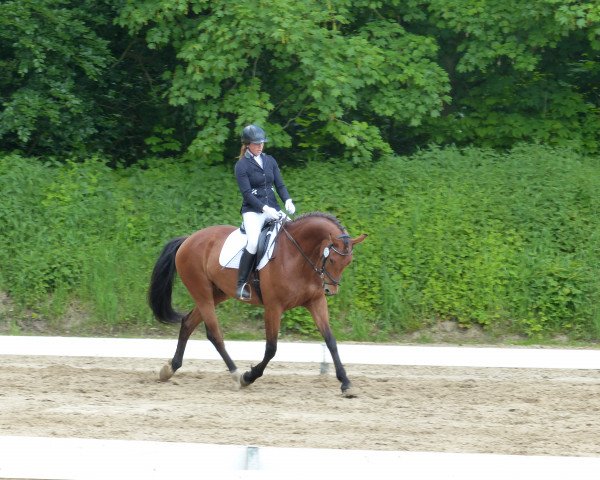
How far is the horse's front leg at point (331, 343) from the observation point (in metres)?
9.46

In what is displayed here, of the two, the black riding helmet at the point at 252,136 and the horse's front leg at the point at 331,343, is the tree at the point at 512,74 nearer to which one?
the black riding helmet at the point at 252,136

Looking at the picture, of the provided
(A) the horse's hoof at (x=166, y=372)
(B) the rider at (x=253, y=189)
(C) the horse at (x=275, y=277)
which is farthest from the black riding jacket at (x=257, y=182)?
(A) the horse's hoof at (x=166, y=372)

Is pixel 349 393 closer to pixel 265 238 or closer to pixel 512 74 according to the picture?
pixel 265 238

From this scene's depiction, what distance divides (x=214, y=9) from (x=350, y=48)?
2.16 meters

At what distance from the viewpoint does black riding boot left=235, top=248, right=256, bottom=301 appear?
9898 millimetres

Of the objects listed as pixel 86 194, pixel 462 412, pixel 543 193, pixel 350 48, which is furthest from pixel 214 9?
pixel 462 412

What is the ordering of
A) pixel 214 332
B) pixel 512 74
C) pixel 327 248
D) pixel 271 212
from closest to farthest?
pixel 327 248 → pixel 271 212 → pixel 214 332 → pixel 512 74

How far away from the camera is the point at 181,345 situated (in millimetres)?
10508

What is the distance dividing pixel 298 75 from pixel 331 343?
22.7 ft

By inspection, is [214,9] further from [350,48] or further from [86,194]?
[86,194]

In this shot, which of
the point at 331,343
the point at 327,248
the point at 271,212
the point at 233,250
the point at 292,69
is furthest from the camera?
the point at 292,69

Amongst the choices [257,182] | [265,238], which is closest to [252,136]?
[257,182]

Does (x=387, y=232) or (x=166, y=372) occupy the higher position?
(x=387, y=232)

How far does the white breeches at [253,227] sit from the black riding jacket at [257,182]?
2.5 inches
